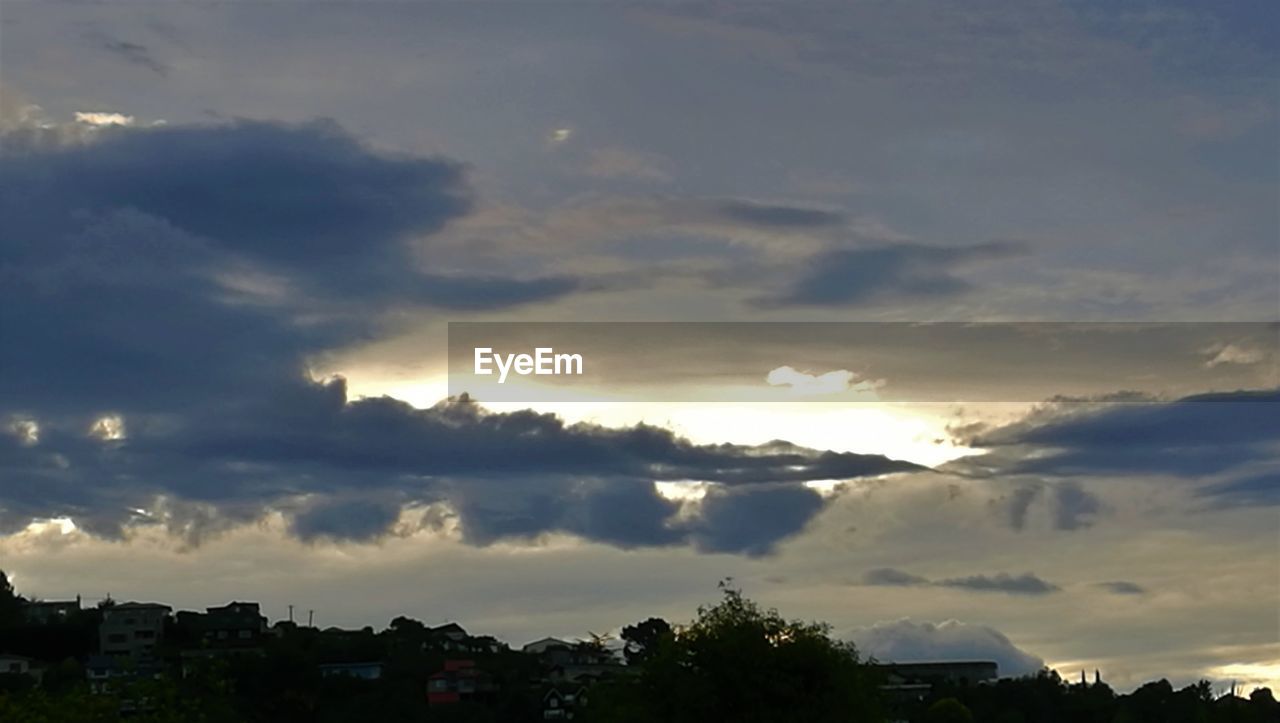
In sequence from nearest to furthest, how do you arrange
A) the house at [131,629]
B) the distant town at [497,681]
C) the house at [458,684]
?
1. the distant town at [497,681]
2. the house at [458,684]
3. the house at [131,629]

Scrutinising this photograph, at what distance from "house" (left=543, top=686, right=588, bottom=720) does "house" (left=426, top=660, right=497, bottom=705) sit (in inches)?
210

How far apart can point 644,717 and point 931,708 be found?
65976 millimetres

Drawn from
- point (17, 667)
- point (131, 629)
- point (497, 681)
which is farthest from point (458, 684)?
point (131, 629)

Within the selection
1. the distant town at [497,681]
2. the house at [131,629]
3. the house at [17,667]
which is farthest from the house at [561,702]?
the house at [131,629]

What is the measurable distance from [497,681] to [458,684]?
7847mm

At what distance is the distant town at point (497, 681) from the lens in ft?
253

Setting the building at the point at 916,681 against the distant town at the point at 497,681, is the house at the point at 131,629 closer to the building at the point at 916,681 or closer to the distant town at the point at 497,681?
the distant town at the point at 497,681

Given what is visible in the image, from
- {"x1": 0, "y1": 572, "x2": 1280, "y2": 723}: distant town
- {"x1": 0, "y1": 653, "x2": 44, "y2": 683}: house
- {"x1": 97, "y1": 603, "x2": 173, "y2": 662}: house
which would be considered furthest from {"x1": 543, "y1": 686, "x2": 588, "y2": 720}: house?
{"x1": 97, "y1": 603, "x2": 173, "y2": 662}: house

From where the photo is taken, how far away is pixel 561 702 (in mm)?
139125

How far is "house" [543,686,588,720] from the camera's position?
445 ft

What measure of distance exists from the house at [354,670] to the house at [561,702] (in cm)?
1624

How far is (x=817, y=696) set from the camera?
78875 millimetres

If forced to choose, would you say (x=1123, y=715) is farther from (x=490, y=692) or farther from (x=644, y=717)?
(x=644, y=717)

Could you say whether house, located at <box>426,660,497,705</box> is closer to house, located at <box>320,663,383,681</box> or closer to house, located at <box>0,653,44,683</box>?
house, located at <box>320,663,383,681</box>
